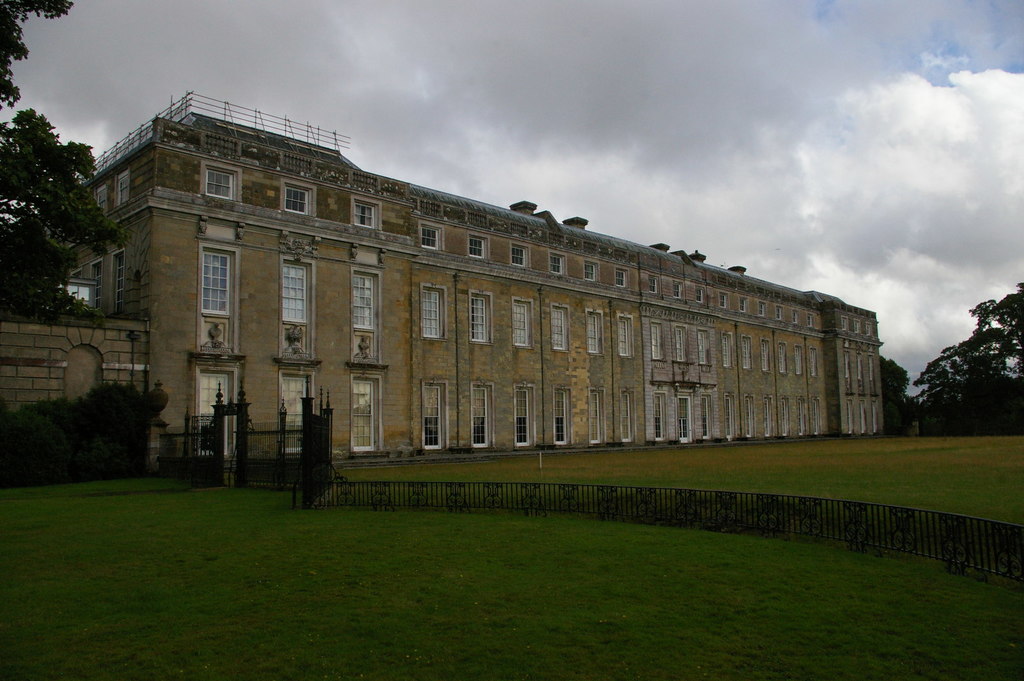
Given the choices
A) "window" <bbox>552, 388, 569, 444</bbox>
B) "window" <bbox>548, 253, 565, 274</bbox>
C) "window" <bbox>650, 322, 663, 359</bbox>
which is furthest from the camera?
"window" <bbox>650, 322, 663, 359</bbox>

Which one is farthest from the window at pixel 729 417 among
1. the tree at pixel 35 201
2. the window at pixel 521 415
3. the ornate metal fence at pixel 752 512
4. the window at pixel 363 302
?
the tree at pixel 35 201

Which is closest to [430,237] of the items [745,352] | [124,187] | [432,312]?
[432,312]

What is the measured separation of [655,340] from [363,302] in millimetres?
22981

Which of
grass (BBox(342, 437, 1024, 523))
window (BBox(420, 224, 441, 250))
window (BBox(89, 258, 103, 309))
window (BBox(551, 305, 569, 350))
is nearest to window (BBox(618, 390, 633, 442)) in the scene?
window (BBox(551, 305, 569, 350))

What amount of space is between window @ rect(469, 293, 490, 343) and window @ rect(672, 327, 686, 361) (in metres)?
16.8

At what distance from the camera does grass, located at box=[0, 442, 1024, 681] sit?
6539 millimetres

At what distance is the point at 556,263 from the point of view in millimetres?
42844

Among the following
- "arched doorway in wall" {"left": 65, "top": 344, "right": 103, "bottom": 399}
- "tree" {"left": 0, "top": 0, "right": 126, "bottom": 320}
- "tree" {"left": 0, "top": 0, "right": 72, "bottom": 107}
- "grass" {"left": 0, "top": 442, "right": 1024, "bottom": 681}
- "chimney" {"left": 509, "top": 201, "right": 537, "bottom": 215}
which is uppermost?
"chimney" {"left": 509, "top": 201, "right": 537, "bottom": 215}

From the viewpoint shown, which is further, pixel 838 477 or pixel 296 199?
pixel 296 199

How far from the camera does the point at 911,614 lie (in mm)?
8039

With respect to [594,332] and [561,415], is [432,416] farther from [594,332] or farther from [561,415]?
A: [594,332]

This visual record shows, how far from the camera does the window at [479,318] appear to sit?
37469mm

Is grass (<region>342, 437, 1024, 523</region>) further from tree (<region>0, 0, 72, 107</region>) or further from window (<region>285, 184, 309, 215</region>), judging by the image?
tree (<region>0, 0, 72, 107</region>)

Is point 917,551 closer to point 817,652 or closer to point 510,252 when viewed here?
point 817,652
